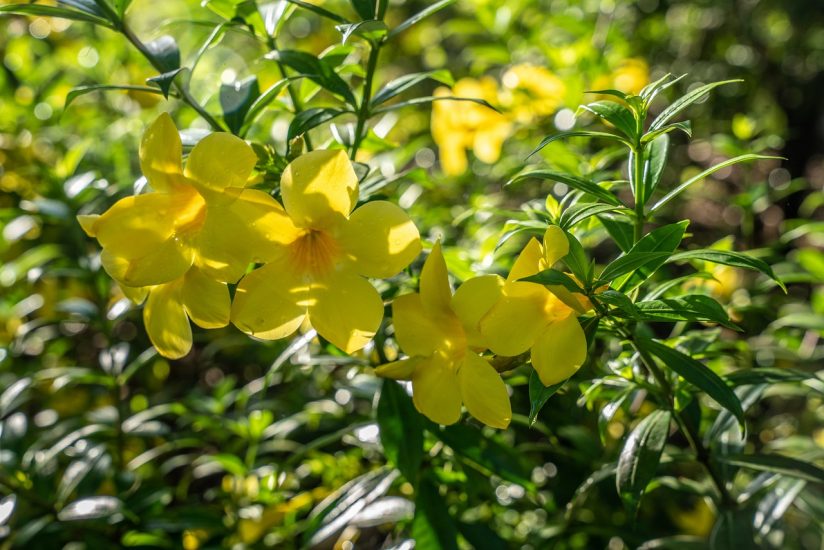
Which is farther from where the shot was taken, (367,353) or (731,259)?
(367,353)

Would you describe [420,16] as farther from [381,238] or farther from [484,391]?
[484,391]

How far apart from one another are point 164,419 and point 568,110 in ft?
4.15

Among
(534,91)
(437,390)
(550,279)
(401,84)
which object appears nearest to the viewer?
(550,279)

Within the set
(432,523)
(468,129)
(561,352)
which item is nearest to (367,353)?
(432,523)

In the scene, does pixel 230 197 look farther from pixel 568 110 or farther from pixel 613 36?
pixel 613 36

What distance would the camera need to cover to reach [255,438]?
1.39m

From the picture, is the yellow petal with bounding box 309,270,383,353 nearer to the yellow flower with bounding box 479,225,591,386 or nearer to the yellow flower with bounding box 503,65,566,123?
the yellow flower with bounding box 479,225,591,386

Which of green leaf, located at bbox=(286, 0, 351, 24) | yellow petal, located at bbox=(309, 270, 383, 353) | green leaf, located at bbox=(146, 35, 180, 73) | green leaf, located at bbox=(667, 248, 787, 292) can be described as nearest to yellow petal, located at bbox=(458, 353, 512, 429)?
yellow petal, located at bbox=(309, 270, 383, 353)

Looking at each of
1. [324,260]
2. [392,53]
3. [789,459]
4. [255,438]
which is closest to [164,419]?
[255,438]

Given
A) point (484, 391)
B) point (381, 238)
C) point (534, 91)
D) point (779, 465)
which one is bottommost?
point (779, 465)

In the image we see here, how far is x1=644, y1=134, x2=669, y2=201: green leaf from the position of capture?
2.85 ft

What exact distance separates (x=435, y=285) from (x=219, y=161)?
246 mm

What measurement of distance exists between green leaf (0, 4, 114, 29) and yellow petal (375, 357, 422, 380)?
0.57m

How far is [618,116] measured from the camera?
78 cm
